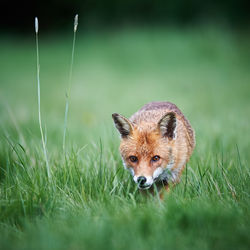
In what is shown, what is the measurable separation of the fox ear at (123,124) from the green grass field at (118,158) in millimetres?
414

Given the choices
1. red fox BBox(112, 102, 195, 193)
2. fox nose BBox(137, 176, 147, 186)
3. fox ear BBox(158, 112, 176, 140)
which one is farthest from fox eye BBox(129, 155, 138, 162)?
fox ear BBox(158, 112, 176, 140)

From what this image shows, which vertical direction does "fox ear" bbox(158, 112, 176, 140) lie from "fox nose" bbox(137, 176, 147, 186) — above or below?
above

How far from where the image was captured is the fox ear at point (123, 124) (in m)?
3.93

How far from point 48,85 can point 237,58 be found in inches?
421

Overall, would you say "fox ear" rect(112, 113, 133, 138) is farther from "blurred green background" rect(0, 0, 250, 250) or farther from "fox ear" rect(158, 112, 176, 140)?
"fox ear" rect(158, 112, 176, 140)

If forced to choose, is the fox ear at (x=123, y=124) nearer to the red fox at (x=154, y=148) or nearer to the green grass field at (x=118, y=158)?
the red fox at (x=154, y=148)

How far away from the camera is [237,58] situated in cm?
1703

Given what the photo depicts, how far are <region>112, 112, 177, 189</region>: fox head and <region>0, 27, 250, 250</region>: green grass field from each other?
0.27 metres

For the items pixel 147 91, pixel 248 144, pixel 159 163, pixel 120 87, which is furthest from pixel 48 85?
pixel 159 163

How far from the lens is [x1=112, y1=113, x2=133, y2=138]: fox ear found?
3.93 metres

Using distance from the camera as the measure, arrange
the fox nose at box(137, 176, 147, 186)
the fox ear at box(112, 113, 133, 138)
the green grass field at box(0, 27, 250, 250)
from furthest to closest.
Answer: the fox ear at box(112, 113, 133, 138), the fox nose at box(137, 176, 147, 186), the green grass field at box(0, 27, 250, 250)

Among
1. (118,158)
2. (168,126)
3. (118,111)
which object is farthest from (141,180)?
(118,111)

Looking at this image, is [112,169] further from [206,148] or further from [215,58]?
[215,58]

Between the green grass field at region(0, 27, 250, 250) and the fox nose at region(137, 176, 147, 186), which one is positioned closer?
the green grass field at region(0, 27, 250, 250)
